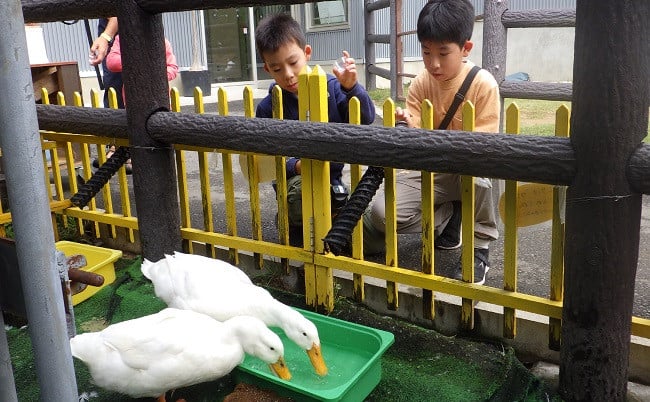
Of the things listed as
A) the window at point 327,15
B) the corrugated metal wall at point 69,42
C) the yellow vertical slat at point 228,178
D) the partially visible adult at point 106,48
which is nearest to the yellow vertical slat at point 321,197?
the yellow vertical slat at point 228,178

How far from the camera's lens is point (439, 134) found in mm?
2369

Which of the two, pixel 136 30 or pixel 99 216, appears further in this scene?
pixel 99 216

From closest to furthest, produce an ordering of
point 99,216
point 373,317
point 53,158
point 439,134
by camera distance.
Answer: point 439,134 → point 373,317 → point 99,216 → point 53,158

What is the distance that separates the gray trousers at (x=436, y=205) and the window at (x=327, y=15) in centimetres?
1183

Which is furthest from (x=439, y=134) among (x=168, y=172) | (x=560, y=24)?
(x=560, y=24)

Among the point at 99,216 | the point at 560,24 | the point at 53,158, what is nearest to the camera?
the point at 99,216

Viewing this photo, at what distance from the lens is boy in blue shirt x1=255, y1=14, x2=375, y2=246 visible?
3.41 meters

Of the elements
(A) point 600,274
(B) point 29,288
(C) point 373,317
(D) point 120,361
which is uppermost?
(B) point 29,288

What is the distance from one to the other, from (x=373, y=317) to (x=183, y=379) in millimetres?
1142

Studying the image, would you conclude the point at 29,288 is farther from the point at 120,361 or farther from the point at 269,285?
the point at 269,285

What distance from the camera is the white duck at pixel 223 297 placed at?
2.43 m

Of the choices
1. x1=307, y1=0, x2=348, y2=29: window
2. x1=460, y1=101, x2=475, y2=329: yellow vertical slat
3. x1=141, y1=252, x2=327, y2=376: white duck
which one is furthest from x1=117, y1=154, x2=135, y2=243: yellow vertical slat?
x1=307, y1=0, x2=348, y2=29: window

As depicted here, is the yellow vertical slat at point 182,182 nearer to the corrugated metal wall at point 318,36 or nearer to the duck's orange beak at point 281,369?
the duck's orange beak at point 281,369

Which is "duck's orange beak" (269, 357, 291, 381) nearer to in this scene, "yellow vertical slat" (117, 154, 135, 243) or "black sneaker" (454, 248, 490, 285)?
"black sneaker" (454, 248, 490, 285)
